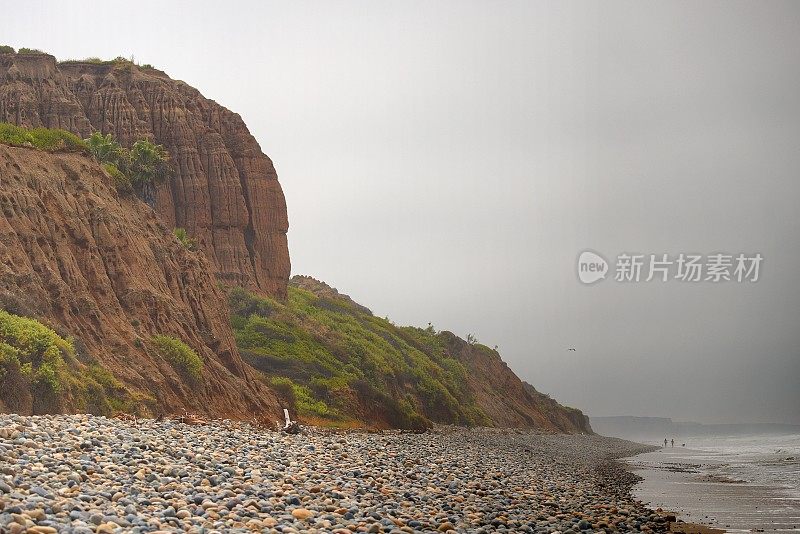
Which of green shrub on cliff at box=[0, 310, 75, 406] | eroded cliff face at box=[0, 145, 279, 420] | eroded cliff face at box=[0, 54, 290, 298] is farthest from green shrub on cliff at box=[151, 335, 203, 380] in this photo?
eroded cliff face at box=[0, 54, 290, 298]

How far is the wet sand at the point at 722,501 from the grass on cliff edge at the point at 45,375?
20140mm

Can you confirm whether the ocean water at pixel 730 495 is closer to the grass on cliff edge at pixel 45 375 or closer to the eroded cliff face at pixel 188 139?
the grass on cliff edge at pixel 45 375

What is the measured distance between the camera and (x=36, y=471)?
13.6 m

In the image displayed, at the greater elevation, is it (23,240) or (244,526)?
(23,240)

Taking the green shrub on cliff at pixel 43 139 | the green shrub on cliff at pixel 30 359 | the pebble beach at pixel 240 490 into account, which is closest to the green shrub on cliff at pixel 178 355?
the green shrub on cliff at pixel 30 359

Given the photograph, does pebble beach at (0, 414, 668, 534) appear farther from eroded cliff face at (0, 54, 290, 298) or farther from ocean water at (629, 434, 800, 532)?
eroded cliff face at (0, 54, 290, 298)

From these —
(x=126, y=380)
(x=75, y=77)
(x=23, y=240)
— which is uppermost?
(x=75, y=77)

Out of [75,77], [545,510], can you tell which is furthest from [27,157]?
[75,77]

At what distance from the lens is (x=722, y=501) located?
29641 mm

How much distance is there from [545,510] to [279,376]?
3741 cm

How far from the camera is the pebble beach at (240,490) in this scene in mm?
12125

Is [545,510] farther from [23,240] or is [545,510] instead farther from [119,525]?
[23,240]

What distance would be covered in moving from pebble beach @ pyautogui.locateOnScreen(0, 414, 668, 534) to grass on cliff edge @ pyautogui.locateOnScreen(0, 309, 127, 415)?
16.7 feet

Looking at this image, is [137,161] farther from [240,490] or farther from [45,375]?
[240,490]
